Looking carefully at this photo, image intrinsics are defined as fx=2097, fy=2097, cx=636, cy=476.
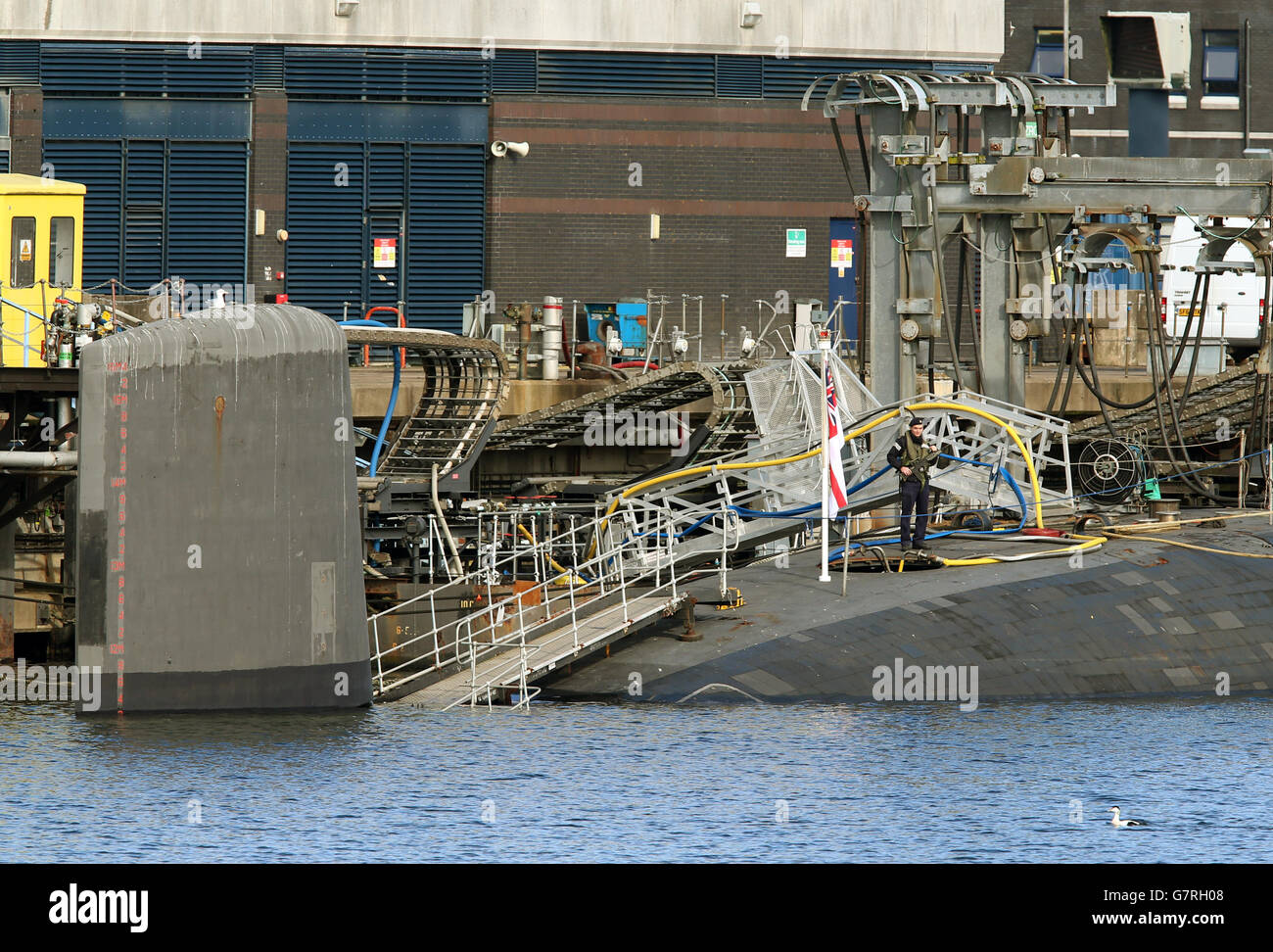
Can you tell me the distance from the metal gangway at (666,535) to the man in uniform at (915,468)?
60cm

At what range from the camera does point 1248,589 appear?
3094 cm

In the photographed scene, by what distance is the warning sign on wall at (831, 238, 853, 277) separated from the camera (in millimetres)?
50031

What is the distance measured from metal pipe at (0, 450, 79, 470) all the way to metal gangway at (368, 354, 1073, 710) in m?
4.87

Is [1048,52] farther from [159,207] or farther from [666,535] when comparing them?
[666,535]

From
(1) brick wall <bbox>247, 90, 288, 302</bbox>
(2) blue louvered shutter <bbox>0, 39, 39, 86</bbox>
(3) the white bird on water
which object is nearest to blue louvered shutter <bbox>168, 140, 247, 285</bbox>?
(1) brick wall <bbox>247, 90, 288, 302</bbox>

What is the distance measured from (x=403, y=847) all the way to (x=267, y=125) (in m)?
30.5

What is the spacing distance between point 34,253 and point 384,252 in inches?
646

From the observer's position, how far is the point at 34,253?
3331 centimetres

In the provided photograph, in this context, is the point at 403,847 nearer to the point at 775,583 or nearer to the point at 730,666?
the point at 730,666

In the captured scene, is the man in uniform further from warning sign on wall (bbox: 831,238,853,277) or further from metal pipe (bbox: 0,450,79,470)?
warning sign on wall (bbox: 831,238,853,277)

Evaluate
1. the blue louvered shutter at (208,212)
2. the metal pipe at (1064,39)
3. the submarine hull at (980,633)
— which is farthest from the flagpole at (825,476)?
the metal pipe at (1064,39)
